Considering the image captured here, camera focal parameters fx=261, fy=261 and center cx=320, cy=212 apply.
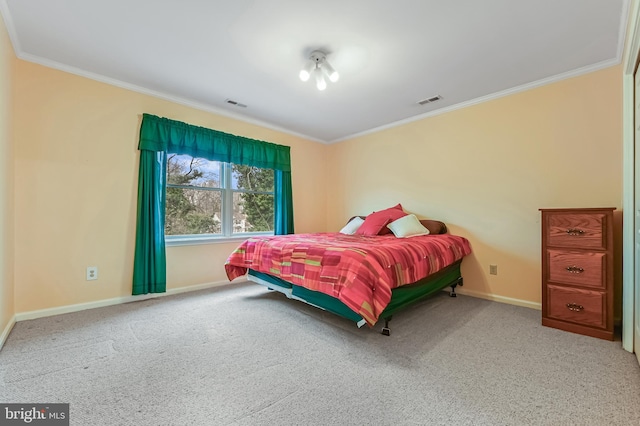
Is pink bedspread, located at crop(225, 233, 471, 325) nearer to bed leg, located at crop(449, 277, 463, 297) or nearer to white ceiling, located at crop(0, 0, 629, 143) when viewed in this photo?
bed leg, located at crop(449, 277, 463, 297)

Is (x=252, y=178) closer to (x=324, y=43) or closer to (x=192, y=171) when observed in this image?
(x=192, y=171)

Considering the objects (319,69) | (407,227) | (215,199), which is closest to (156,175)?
(215,199)

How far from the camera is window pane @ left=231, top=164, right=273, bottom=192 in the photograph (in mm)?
3867

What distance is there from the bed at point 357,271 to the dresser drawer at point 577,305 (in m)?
0.86

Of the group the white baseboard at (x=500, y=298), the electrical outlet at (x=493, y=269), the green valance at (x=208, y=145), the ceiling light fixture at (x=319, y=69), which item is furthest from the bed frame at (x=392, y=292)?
the ceiling light fixture at (x=319, y=69)

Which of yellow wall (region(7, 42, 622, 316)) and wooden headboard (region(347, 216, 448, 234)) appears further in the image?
wooden headboard (region(347, 216, 448, 234))

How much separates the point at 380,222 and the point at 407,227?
1.30 ft

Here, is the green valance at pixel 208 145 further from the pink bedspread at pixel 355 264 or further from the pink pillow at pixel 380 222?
the pink pillow at pixel 380 222

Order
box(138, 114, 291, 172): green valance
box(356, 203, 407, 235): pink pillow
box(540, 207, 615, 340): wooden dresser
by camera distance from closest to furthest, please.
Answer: box(540, 207, 615, 340): wooden dresser < box(138, 114, 291, 172): green valance < box(356, 203, 407, 235): pink pillow

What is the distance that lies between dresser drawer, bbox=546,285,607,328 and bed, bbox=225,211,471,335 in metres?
0.86

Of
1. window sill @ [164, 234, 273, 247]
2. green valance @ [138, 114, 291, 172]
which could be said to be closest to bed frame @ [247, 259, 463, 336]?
window sill @ [164, 234, 273, 247]

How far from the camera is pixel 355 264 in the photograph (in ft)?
6.31

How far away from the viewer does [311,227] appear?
15.5 ft

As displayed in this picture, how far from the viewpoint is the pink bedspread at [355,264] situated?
72.9 inches
